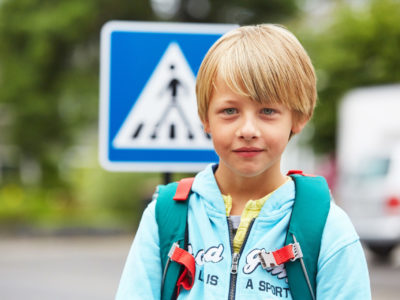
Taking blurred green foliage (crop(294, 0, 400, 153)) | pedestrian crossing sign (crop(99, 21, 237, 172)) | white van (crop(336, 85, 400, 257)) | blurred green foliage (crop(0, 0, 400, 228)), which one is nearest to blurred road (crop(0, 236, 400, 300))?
white van (crop(336, 85, 400, 257))

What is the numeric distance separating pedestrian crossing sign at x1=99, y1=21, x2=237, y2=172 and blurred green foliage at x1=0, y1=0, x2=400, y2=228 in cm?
1702

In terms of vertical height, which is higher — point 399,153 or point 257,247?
point 399,153

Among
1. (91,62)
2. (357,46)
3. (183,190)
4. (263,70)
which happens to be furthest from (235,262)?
(91,62)

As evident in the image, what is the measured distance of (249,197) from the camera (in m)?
1.97

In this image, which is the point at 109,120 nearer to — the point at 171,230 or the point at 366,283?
the point at 171,230

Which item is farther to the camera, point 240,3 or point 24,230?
point 240,3

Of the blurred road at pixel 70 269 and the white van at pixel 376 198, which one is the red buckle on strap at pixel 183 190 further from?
the white van at pixel 376 198

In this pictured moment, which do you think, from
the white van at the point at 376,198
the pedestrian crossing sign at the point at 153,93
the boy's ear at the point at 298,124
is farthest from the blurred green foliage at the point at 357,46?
the boy's ear at the point at 298,124

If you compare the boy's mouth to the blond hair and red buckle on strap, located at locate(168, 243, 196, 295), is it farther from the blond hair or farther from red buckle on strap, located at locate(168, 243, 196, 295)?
red buckle on strap, located at locate(168, 243, 196, 295)

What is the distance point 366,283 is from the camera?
1841 mm

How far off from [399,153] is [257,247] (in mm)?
11913

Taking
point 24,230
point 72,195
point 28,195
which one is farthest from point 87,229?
point 72,195

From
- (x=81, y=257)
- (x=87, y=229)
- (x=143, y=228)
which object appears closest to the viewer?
(x=143, y=228)

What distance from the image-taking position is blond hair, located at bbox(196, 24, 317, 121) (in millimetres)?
1864
